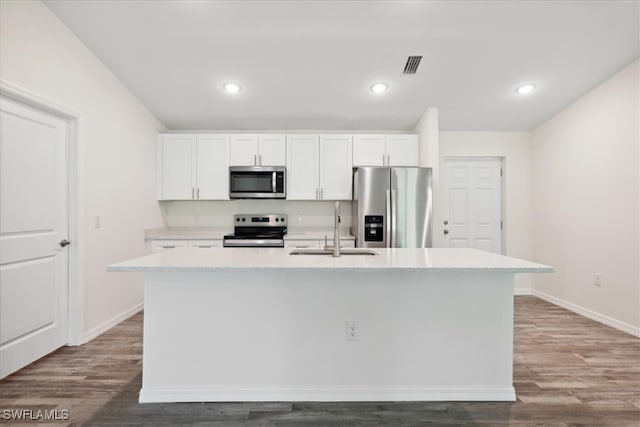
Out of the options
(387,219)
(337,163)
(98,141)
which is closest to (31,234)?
(98,141)

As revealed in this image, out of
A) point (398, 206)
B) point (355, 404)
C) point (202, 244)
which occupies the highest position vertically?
point (398, 206)

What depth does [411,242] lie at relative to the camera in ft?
11.7

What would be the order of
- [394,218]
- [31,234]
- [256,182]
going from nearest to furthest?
[31,234]
[394,218]
[256,182]

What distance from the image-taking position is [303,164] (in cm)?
405

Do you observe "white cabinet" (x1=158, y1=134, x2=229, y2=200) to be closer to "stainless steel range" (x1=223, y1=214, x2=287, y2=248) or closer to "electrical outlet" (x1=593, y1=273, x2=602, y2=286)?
"stainless steel range" (x1=223, y1=214, x2=287, y2=248)

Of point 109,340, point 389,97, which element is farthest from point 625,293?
point 109,340

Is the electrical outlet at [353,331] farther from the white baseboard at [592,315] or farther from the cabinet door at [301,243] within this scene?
the white baseboard at [592,315]

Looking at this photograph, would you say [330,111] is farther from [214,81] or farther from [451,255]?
[451,255]

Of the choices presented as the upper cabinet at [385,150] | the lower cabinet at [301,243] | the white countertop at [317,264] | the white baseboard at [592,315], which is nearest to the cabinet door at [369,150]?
the upper cabinet at [385,150]

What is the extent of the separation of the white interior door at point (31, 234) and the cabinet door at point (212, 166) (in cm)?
153

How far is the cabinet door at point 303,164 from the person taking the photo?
13.3ft

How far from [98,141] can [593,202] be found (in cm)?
500

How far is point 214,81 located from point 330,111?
4.41 ft

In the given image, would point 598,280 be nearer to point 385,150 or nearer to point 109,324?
point 385,150
